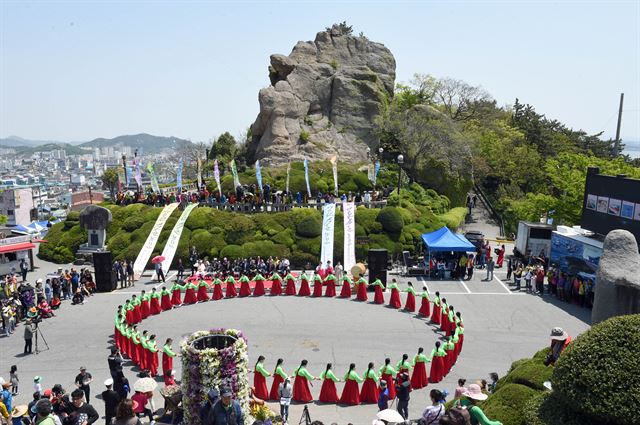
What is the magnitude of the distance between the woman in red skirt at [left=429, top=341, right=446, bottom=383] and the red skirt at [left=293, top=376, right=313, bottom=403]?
3443mm

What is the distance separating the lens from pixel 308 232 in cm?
2961

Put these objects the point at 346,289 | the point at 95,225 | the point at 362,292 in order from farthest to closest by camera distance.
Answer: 1. the point at 95,225
2. the point at 346,289
3. the point at 362,292

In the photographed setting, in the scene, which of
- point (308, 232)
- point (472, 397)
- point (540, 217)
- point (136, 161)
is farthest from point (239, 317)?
point (540, 217)

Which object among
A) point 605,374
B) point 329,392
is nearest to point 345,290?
point 329,392

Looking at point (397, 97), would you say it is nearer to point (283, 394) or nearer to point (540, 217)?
point (540, 217)

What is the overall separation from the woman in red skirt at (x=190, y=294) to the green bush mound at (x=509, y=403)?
1540cm

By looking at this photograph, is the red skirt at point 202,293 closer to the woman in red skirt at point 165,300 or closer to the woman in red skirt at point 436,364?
the woman in red skirt at point 165,300

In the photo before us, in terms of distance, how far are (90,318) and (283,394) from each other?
11.7 m

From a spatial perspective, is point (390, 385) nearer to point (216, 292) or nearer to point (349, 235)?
point (216, 292)

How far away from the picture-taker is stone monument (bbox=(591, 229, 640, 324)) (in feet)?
36.7

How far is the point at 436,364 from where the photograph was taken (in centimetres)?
1441

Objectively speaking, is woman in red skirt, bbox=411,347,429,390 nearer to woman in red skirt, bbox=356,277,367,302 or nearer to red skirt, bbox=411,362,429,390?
red skirt, bbox=411,362,429,390

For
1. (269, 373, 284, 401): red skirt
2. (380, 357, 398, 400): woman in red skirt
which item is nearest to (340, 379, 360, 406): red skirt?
(380, 357, 398, 400): woman in red skirt

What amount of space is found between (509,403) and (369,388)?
5063mm
